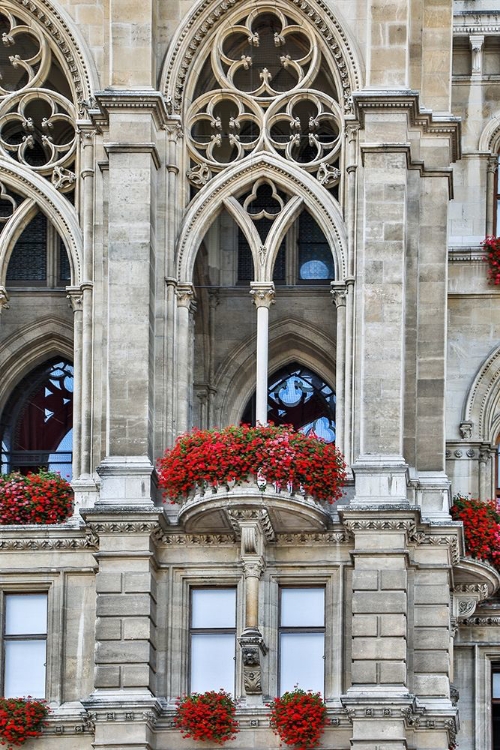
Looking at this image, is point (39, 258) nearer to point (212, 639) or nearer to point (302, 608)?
point (212, 639)

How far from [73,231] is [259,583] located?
6.33 m

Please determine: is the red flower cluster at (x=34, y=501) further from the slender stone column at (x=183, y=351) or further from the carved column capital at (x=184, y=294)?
the carved column capital at (x=184, y=294)

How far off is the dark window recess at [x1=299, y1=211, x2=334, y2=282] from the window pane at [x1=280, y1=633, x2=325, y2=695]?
22.1 feet

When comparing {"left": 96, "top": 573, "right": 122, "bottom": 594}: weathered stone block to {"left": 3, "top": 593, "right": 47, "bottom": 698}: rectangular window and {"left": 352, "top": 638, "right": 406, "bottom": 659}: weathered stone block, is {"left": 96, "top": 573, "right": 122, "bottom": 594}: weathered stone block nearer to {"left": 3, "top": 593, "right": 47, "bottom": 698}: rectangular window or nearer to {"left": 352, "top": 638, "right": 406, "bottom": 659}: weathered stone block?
{"left": 3, "top": 593, "right": 47, "bottom": 698}: rectangular window

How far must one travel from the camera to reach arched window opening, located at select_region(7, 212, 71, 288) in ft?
159

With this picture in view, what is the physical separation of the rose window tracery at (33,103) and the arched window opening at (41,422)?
3.40 meters

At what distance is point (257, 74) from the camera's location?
47.4 meters

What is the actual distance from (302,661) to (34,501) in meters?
4.60

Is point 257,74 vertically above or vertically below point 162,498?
above

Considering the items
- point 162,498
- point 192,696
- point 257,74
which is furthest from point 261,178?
point 192,696

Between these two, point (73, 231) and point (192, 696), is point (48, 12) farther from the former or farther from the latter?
point (192, 696)

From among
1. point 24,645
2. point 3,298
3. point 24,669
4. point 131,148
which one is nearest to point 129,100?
point 131,148

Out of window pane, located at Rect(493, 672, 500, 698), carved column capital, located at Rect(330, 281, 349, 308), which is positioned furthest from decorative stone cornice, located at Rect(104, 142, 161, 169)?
window pane, located at Rect(493, 672, 500, 698)

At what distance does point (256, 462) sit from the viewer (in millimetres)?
43531
